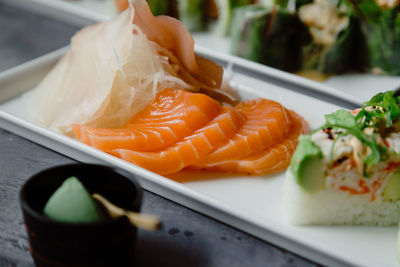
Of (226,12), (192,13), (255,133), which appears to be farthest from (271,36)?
(255,133)

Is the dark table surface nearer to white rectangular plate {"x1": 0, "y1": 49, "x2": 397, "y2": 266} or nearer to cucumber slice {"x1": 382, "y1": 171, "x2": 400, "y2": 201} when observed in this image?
white rectangular plate {"x1": 0, "y1": 49, "x2": 397, "y2": 266}

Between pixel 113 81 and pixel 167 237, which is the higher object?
pixel 113 81

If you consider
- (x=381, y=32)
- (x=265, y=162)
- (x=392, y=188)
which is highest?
(x=381, y=32)

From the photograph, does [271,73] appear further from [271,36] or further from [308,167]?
[308,167]

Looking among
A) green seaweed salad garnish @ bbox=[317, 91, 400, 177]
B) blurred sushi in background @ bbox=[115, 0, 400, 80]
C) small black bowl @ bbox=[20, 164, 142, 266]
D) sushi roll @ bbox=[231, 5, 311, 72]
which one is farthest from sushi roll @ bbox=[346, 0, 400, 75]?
small black bowl @ bbox=[20, 164, 142, 266]

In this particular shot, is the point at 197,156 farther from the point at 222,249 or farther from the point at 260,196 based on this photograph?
the point at 222,249

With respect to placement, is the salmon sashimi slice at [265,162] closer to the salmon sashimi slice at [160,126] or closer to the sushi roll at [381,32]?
the salmon sashimi slice at [160,126]

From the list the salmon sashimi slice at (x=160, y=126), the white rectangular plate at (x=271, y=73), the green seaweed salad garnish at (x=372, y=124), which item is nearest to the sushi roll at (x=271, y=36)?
the white rectangular plate at (x=271, y=73)
